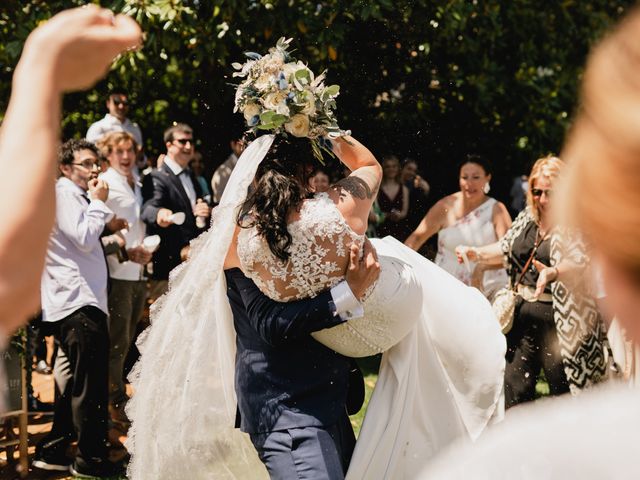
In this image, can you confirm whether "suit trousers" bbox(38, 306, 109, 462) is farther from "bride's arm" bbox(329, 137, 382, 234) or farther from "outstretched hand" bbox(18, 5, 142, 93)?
"outstretched hand" bbox(18, 5, 142, 93)

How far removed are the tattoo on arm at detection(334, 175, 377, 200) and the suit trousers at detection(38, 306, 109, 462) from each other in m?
2.32

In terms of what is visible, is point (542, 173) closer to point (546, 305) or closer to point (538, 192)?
Result: point (538, 192)

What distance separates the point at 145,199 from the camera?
21.3 ft

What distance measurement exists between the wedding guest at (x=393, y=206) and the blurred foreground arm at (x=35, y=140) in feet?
26.4

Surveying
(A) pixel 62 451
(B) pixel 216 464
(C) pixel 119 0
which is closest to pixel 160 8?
(C) pixel 119 0

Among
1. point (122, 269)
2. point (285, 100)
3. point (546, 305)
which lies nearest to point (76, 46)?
point (285, 100)

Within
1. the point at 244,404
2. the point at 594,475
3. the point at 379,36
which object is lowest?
the point at 244,404

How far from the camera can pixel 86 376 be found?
498 centimetres

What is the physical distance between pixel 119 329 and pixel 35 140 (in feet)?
17.1

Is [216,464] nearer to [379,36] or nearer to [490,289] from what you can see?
[490,289]

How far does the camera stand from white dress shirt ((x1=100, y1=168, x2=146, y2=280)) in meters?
6.03

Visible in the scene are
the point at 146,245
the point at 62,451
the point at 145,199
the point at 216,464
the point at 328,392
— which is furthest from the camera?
the point at 145,199

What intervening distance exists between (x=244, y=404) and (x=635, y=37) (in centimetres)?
260

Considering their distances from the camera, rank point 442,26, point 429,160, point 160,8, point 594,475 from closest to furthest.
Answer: point 594,475
point 160,8
point 442,26
point 429,160
